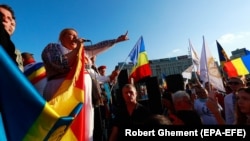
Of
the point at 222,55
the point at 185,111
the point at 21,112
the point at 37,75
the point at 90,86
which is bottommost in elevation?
the point at 185,111

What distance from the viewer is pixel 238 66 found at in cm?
927

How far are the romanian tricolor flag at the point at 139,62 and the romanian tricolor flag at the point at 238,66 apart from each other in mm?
2446

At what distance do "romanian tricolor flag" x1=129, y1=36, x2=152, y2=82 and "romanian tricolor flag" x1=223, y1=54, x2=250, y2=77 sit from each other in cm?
245

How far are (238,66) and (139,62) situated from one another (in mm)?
2938

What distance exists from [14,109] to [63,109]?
541mm

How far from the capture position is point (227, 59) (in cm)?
995

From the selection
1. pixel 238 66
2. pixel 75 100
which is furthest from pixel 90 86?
pixel 238 66

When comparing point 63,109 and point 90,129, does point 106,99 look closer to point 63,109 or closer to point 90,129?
point 90,129

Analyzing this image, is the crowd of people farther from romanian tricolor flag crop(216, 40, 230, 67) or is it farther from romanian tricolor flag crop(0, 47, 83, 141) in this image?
romanian tricolor flag crop(216, 40, 230, 67)

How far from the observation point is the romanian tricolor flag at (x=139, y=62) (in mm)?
9023

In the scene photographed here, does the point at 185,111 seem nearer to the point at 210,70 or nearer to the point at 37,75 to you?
the point at 37,75

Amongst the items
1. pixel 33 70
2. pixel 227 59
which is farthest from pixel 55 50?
pixel 227 59

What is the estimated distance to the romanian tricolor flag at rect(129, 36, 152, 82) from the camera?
9023 mm

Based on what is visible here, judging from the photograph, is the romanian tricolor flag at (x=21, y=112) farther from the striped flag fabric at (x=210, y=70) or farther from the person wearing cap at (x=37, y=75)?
the striped flag fabric at (x=210, y=70)
